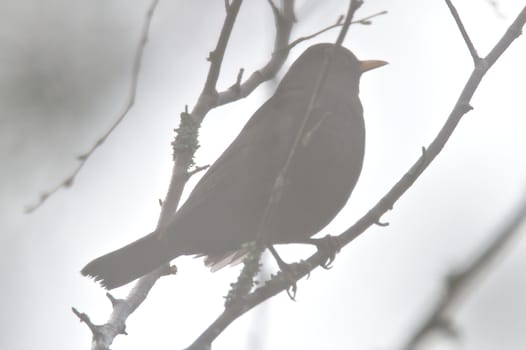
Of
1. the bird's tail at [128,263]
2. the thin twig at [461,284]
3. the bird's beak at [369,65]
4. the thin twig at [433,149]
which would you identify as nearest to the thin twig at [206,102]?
the bird's tail at [128,263]

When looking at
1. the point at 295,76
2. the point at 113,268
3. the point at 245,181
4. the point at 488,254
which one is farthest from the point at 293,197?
the point at 488,254

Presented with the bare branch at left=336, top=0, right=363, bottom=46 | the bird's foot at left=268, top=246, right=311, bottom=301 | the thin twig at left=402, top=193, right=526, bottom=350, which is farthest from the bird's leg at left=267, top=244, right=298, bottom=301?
the thin twig at left=402, top=193, right=526, bottom=350

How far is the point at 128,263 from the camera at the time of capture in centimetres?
448

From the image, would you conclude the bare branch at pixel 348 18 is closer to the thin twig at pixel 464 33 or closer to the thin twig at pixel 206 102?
the thin twig at pixel 206 102

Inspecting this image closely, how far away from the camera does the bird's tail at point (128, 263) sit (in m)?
4.46

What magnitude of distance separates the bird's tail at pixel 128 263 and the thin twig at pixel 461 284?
11.6 feet

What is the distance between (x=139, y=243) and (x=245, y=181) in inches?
27.0

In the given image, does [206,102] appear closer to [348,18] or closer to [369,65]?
[348,18]

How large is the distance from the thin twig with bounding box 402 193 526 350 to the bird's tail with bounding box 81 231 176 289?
3531 millimetres

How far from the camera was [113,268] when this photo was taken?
4.48 metres

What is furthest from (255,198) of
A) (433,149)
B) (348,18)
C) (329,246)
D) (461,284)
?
(461,284)

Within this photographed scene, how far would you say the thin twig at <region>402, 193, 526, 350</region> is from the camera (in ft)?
3.20

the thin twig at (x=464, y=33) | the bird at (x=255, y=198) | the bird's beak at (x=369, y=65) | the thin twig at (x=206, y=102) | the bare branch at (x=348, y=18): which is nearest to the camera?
the bare branch at (x=348, y=18)

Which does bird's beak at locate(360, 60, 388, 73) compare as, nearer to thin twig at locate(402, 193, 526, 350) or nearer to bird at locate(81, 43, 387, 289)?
bird at locate(81, 43, 387, 289)
